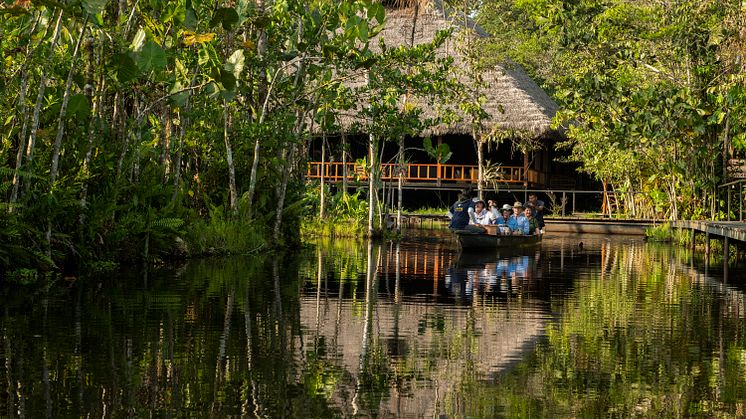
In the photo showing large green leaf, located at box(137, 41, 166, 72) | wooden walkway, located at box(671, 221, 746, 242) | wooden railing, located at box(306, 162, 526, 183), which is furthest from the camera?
wooden railing, located at box(306, 162, 526, 183)

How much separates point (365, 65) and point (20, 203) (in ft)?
25.8

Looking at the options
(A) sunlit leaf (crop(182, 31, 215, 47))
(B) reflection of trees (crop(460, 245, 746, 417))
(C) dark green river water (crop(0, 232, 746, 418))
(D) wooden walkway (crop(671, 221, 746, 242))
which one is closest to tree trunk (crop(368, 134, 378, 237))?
(D) wooden walkway (crop(671, 221, 746, 242))

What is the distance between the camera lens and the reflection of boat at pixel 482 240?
23766 mm

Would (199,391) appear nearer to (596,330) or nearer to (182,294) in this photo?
(596,330)

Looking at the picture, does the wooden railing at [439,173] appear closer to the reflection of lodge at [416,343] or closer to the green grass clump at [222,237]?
the green grass clump at [222,237]

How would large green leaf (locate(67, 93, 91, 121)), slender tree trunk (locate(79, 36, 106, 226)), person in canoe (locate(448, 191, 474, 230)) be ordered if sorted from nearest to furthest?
large green leaf (locate(67, 93, 91, 121)) → slender tree trunk (locate(79, 36, 106, 226)) → person in canoe (locate(448, 191, 474, 230))

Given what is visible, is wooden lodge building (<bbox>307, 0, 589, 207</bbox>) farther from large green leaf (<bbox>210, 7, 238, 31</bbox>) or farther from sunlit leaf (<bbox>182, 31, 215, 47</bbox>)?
large green leaf (<bbox>210, 7, 238, 31</bbox>)

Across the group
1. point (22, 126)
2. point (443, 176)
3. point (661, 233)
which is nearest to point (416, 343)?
point (22, 126)

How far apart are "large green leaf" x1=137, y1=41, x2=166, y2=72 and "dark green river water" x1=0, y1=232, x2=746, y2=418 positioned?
245 centimetres

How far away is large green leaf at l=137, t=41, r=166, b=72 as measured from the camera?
12555 mm

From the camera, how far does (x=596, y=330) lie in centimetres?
1038

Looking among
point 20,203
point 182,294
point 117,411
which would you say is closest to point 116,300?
point 182,294

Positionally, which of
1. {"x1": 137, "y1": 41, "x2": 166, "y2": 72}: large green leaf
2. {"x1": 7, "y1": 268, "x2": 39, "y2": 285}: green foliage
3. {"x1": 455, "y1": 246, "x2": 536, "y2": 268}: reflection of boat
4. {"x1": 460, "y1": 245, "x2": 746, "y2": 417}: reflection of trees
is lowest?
{"x1": 455, "y1": 246, "x2": 536, "y2": 268}: reflection of boat

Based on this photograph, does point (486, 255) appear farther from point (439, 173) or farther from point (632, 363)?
point (439, 173)
